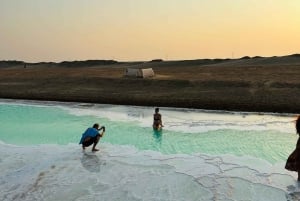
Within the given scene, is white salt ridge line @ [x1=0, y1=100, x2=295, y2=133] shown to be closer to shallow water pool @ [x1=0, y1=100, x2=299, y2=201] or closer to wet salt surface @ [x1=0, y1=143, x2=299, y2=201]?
shallow water pool @ [x1=0, y1=100, x2=299, y2=201]

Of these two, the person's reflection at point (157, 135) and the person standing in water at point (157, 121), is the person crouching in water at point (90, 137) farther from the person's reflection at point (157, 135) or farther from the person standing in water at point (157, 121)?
the person standing in water at point (157, 121)

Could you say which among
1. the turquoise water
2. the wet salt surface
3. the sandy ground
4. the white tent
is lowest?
the wet salt surface

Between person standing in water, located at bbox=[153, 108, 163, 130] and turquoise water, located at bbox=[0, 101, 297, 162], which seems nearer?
turquoise water, located at bbox=[0, 101, 297, 162]

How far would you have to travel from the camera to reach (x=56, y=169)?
11.7 meters

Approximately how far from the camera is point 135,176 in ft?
36.3

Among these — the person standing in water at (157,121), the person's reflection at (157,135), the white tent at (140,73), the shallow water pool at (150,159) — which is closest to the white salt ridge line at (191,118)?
the shallow water pool at (150,159)

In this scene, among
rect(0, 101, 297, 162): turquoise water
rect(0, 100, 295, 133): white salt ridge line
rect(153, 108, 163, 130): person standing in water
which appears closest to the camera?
rect(0, 101, 297, 162): turquoise water

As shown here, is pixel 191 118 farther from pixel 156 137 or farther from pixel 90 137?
pixel 90 137

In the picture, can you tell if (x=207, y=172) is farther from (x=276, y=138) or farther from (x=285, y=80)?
(x=285, y=80)

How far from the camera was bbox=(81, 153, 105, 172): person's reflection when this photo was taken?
11.8 meters

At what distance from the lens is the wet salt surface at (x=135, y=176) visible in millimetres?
9625

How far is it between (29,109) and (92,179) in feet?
54.0

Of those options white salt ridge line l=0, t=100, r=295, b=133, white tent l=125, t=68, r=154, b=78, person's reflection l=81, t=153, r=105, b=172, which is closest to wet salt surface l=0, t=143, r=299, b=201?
person's reflection l=81, t=153, r=105, b=172

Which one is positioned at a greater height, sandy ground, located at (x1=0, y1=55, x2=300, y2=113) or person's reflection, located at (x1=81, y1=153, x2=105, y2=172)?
sandy ground, located at (x1=0, y1=55, x2=300, y2=113)
